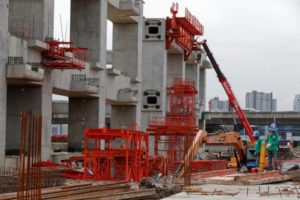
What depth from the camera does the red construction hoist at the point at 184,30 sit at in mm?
55500

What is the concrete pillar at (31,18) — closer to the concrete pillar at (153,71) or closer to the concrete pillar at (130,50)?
the concrete pillar at (130,50)

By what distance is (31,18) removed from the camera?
111 ft

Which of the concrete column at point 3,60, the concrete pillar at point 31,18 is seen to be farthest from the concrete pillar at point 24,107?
the concrete column at point 3,60

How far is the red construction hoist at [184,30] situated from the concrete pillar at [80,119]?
13838 mm

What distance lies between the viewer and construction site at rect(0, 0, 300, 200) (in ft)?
75.6

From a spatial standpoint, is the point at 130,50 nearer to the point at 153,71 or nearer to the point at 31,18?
the point at 153,71

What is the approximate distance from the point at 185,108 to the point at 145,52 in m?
10.9

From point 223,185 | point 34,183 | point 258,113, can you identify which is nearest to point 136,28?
point 223,185

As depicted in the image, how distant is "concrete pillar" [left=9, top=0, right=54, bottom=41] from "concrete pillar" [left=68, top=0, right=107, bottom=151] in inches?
295

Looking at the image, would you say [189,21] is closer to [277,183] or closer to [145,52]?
[145,52]

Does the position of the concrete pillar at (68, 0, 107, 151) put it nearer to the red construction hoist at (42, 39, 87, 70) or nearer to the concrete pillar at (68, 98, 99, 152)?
the concrete pillar at (68, 98, 99, 152)

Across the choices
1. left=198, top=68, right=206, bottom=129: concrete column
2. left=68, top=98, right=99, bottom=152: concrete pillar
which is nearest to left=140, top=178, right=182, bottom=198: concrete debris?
left=68, top=98, right=99, bottom=152: concrete pillar

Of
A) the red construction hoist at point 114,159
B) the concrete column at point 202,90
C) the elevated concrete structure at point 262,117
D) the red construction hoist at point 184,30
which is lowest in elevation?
the red construction hoist at point 114,159

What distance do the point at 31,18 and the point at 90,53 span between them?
8.86 metres
